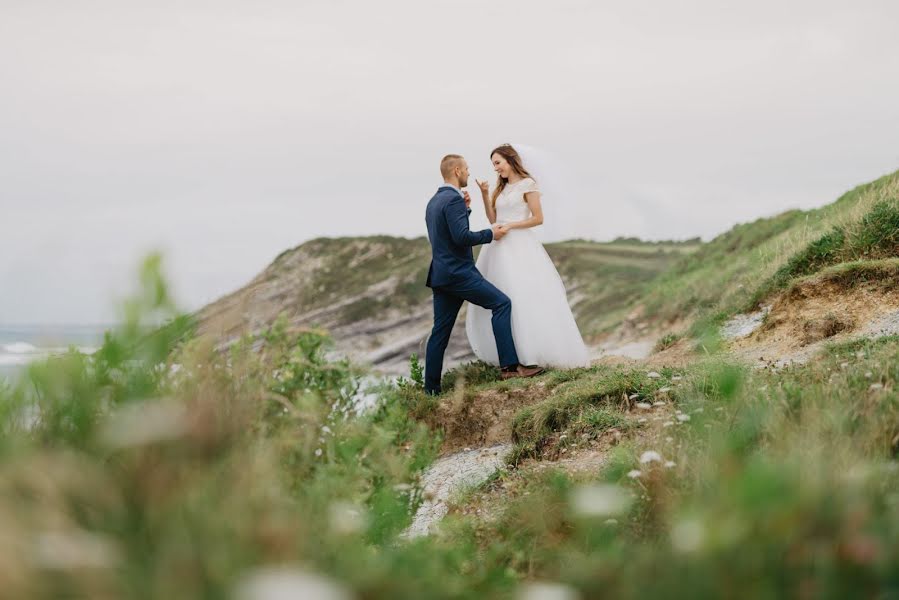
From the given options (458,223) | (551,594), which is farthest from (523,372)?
(551,594)

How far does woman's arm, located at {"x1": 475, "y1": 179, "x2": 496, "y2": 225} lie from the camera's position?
34.4 feet

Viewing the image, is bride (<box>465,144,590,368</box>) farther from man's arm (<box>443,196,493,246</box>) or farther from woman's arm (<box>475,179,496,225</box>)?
man's arm (<box>443,196,493,246</box>)

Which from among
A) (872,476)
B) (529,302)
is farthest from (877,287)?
(872,476)

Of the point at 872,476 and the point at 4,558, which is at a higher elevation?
the point at 4,558

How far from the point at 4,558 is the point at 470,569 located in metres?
2.63

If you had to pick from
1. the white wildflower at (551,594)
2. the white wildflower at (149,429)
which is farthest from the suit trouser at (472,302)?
the white wildflower at (149,429)

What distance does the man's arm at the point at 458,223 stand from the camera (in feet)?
31.8

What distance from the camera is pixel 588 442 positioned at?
6801 millimetres

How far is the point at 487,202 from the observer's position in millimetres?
10680

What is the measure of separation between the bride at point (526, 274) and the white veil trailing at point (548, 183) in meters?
0.17

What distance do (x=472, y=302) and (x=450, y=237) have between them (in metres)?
1.02

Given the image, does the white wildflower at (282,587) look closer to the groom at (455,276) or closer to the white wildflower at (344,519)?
the white wildflower at (344,519)

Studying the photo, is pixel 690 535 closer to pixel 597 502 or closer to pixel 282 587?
pixel 597 502

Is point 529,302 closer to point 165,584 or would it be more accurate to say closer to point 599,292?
point 165,584
